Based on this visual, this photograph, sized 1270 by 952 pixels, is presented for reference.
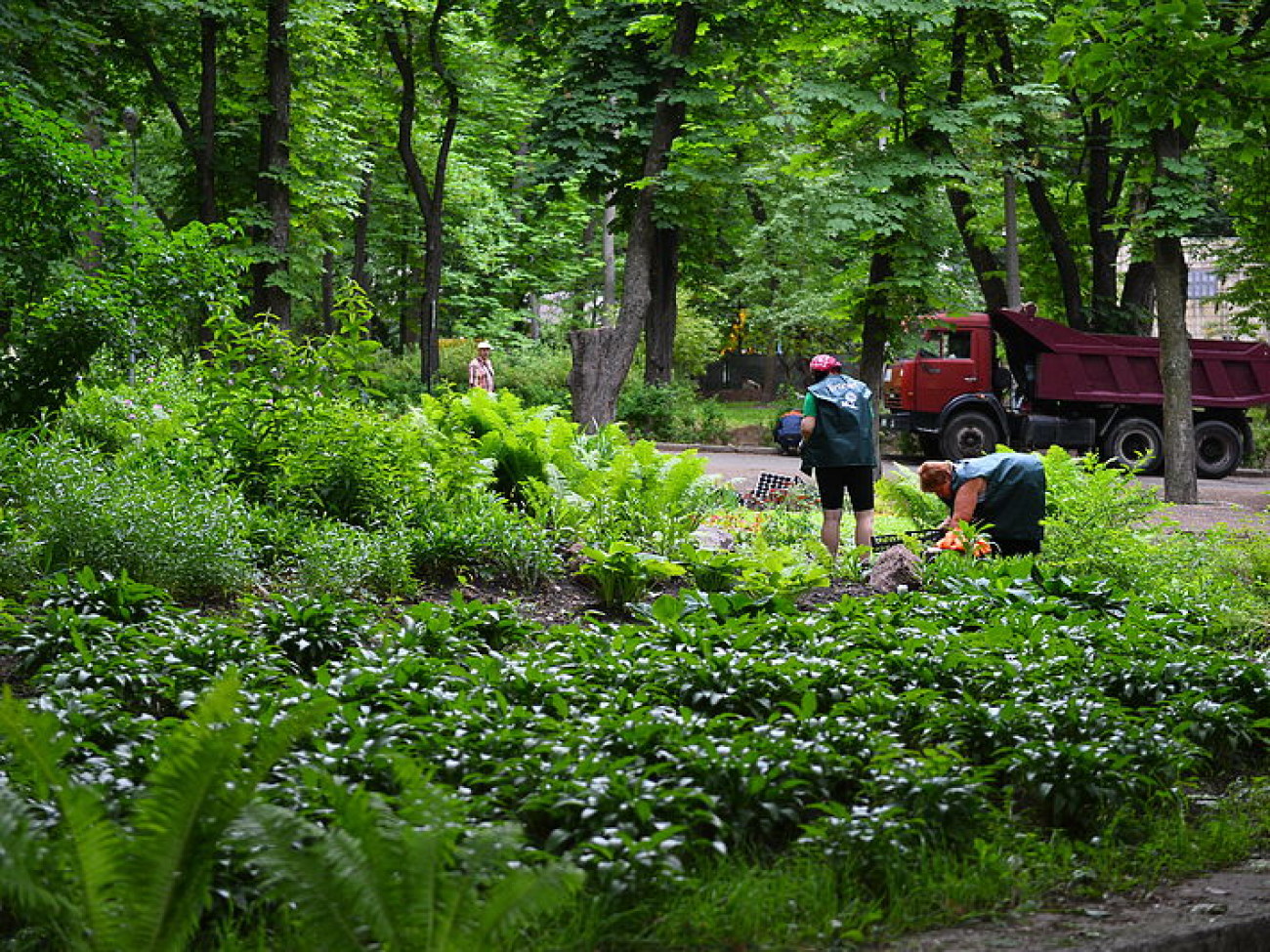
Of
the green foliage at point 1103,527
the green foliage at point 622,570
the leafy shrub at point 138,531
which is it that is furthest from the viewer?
the green foliage at point 1103,527

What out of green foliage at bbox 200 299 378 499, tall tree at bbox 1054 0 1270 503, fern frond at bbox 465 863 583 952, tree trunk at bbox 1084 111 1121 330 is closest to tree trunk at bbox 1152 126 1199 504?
tall tree at bbox 1054 0 1270 503

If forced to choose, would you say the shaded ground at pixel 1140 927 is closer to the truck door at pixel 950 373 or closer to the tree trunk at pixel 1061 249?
→ the truck door at pixel 950 373

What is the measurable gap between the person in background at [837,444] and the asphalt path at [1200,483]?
2203 mm

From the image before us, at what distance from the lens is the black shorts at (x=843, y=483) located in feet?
37.4

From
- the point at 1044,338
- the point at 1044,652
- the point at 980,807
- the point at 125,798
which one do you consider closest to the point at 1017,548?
the point at 1044,652

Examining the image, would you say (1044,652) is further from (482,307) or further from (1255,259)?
(482,307)

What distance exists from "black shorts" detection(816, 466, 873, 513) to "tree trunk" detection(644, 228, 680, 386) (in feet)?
56.2

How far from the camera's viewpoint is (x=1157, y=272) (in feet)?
59.2

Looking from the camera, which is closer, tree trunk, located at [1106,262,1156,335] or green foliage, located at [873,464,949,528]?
green foliage, located at [873,464,949,528]

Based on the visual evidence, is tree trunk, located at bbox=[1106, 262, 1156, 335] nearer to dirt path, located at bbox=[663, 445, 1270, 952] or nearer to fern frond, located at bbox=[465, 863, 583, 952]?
dirt path, located at bbox=[663, 445, 1270, 952]

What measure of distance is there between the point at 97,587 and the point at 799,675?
348cm

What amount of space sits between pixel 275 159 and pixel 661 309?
33.7 feet

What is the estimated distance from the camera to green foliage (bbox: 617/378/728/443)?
95.0 feet

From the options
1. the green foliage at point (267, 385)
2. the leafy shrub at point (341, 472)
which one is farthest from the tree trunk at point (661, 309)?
the leafy shrub at point (341, 472)
